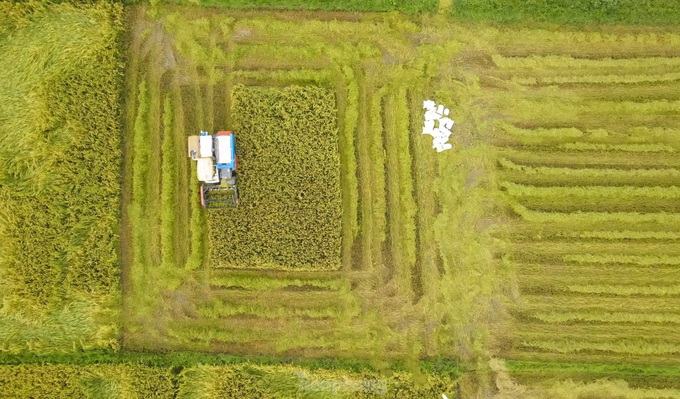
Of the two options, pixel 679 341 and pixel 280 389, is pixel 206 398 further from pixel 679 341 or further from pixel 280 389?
pixel 679 341

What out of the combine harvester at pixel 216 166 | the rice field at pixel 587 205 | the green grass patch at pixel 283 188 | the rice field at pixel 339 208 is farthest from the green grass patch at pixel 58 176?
the rice field at pixel 587 205

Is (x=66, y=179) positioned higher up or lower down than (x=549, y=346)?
higher up

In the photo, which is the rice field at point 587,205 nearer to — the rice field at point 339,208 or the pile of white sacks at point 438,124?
the rice field at point 339,208

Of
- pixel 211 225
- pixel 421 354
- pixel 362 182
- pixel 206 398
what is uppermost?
pixel 362 182

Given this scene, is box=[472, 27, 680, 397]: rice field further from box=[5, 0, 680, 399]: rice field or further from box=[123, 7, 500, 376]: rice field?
box=[123, 7, 500, 376]: rice field

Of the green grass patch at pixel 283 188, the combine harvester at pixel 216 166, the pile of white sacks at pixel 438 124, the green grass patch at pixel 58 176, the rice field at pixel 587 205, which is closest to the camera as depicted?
the combine harvester at pixel 216 166

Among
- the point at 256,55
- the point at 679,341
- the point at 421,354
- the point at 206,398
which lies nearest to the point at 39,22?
the point at 256,55
